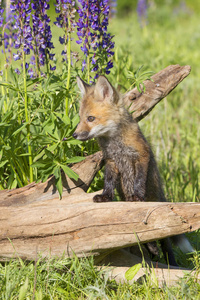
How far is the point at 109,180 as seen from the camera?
12.0ft

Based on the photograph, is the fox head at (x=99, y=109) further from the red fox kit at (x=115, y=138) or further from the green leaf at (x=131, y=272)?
the green leaf at (x=131, y=272)

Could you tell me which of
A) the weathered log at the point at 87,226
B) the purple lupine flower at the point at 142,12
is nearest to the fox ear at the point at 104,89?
the weathered log at the point at 87,226

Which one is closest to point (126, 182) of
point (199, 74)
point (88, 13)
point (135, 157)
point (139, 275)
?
point (135, 157)

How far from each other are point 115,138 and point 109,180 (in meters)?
0.38

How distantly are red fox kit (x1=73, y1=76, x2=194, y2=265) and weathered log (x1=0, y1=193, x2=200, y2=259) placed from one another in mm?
478

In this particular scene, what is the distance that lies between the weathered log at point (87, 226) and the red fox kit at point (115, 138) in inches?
18.8

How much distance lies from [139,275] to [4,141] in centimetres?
158

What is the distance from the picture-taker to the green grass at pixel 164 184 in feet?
9.52

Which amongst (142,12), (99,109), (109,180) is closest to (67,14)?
(99,109)

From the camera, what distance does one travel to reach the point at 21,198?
3.42m

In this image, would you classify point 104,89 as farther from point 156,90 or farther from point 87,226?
point 87,226

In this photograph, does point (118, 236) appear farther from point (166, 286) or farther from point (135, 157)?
point (135, 157)

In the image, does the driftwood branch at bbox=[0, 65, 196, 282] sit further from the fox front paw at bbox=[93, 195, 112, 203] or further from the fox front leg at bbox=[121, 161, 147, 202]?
the fox front leg at bbox=[121, 161, 147, 202]

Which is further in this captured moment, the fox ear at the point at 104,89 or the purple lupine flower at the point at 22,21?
the fox ear at the point at 104,89
